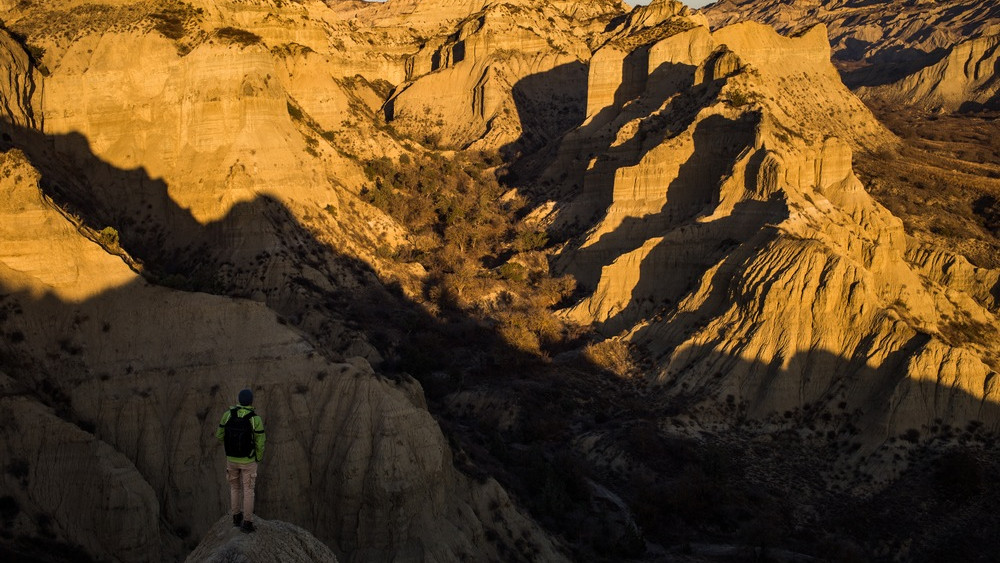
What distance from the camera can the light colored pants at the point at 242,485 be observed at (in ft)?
52.7

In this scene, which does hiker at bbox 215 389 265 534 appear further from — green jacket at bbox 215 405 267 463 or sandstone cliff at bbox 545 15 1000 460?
sandstone cliff at bbox 545 15 1000 460

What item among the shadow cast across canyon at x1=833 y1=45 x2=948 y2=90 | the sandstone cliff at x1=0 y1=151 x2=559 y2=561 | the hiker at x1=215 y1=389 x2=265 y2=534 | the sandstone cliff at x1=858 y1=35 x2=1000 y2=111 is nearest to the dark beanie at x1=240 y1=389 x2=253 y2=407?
the hiker at x1=215 y1=389 x2=265 y2=534

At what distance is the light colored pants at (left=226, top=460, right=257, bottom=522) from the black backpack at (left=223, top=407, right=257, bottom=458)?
7.5 inches

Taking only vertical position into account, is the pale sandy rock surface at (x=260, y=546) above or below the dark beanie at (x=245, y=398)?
below

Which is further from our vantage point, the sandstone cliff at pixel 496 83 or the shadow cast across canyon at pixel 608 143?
the sandstone cliff at pixel 496 83

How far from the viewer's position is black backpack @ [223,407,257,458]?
1645 centimetres

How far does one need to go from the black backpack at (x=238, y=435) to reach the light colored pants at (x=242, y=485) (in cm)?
19

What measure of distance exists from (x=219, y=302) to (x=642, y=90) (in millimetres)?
57876

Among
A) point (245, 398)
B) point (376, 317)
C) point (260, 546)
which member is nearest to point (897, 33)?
point (376, 317)

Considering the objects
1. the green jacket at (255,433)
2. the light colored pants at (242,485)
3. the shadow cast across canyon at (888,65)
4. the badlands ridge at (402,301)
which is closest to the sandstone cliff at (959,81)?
the shadow cast across canyon at (888,65)

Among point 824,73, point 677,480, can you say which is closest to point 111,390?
point 677,480

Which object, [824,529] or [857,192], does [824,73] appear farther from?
[824,529]

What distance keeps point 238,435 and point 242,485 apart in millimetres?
770

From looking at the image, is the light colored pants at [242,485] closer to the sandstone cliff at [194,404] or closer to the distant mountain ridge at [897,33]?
the sandstone cliff at [194,404]
